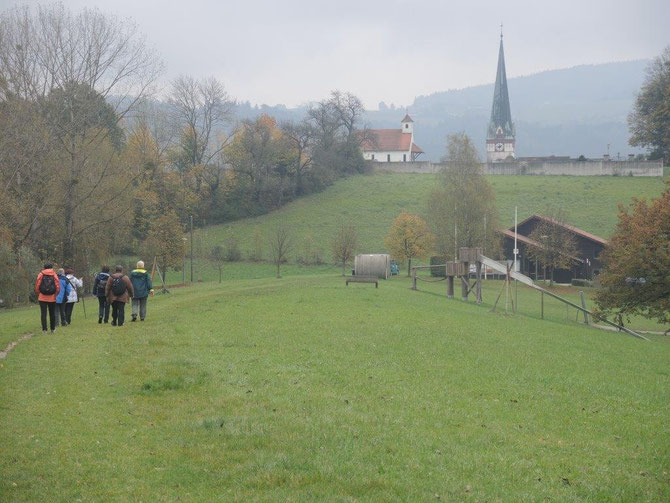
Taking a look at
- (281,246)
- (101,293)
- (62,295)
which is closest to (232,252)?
(281,246)

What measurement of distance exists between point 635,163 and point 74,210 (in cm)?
7268

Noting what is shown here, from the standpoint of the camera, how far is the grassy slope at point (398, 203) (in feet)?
246

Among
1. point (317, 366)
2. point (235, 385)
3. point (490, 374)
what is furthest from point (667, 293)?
point (235, 385)

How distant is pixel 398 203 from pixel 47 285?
68.3 m

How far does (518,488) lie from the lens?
23.7 feet

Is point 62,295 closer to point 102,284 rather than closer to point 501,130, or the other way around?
point 102,284

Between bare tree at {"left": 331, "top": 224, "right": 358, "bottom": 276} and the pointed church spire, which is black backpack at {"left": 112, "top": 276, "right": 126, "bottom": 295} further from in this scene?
the pointed church spire

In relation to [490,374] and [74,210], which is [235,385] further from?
[74,210]

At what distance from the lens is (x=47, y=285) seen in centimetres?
1919

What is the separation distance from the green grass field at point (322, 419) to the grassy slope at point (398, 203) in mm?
50947

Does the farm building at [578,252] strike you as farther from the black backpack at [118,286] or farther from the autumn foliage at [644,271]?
the black backpack at [118,286]

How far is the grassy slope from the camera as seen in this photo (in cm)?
7512

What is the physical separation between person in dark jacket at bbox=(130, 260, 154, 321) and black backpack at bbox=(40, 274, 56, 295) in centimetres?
227

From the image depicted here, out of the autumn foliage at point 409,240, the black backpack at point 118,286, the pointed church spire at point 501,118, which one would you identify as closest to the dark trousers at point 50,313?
the black backpack at point 118,286
